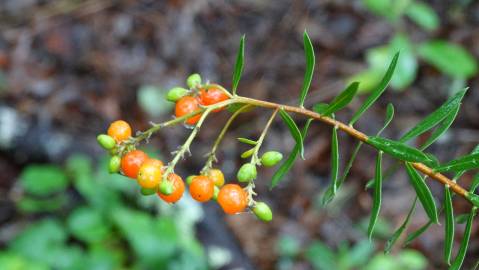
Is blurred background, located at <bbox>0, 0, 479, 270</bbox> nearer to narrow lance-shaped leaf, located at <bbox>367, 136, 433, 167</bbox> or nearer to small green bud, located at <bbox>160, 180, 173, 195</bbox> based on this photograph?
small green bud, located at <bbox>160, 180, 173, 195</bbox>

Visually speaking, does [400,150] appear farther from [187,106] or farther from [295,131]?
[187,106]

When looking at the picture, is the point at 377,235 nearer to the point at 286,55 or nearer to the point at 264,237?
the point at 264,237

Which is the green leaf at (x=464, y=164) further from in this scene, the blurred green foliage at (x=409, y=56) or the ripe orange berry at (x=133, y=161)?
the blurred green foliage at (x=409, y=56)

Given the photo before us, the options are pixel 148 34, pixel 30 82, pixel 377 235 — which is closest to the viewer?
pixel 377 235

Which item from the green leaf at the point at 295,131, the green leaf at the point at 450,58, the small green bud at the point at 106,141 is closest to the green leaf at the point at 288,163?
the green leaf at the point at 295,131

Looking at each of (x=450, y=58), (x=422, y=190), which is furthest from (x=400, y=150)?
(x=450, y=58)

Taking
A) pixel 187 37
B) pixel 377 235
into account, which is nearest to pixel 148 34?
pixel 187 37

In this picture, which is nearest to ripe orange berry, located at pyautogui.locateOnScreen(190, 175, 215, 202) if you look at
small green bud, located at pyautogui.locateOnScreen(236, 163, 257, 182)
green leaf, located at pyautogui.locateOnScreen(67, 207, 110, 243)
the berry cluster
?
the berry cluster
